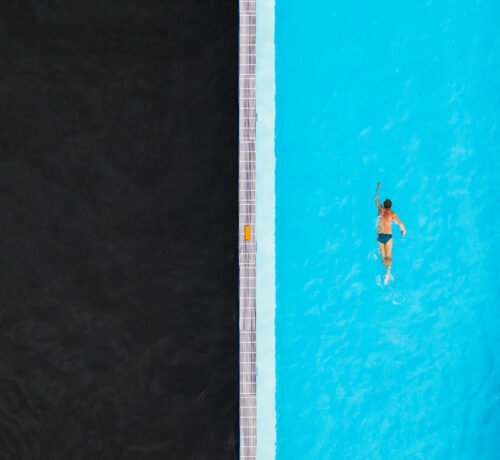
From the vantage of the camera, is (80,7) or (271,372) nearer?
(80,7)

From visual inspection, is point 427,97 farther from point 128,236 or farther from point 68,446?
point 68,446

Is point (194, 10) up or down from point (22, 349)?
up

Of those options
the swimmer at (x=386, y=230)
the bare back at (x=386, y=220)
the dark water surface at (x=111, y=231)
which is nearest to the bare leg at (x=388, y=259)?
the swimmer at (x=386, y=230)

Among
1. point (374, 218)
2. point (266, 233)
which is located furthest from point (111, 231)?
point (374, 218)

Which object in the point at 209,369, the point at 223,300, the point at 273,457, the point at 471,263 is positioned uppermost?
the point at 471,263

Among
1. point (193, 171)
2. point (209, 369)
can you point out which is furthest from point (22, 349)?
point (193, 171)

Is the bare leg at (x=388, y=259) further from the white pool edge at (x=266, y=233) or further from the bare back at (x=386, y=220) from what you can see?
the white pool edge at (x=266, y=233)

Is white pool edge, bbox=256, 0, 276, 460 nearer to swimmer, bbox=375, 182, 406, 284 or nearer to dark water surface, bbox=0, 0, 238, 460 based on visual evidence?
swimmer, bbox=375, 182, 406, 284
